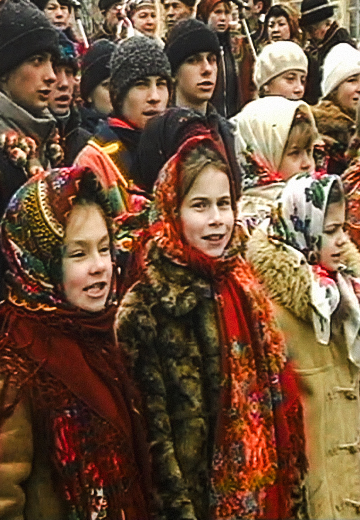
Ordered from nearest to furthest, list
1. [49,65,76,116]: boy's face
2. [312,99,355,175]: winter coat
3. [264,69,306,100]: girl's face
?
[49,65,76,116]: boy's face < [264,69,306,100]: girl's face < [312,99,355,175]: winter coat

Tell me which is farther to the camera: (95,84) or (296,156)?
(296,156)

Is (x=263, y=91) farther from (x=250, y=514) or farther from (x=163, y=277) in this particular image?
(x=250, y=514)

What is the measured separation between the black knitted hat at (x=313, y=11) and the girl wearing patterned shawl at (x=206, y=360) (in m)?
0.49

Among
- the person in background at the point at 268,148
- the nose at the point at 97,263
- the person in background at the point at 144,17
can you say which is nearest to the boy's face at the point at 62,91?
the person in background at the point at 144,17

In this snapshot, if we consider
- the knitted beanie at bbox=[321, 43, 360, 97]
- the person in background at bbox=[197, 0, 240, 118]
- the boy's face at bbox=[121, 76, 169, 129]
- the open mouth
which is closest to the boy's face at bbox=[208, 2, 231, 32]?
the person in background at bbox=[197, 0, 240, 118]

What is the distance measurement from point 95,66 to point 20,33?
214mm

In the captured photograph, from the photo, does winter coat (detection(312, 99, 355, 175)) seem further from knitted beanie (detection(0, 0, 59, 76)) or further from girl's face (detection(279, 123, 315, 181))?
knitted beanie (detection(0, 0, 59, 76))

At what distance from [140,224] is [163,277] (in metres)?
0.14

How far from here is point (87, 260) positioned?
7.50ft

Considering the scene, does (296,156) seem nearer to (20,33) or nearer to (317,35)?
(317,35)

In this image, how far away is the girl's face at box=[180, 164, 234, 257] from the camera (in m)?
2.45

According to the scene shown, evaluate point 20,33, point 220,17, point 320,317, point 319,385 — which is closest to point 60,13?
point 20,33

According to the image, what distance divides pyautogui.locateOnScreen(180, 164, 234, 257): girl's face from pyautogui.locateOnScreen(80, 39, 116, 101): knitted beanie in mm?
343

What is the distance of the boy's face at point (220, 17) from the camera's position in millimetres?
2531
